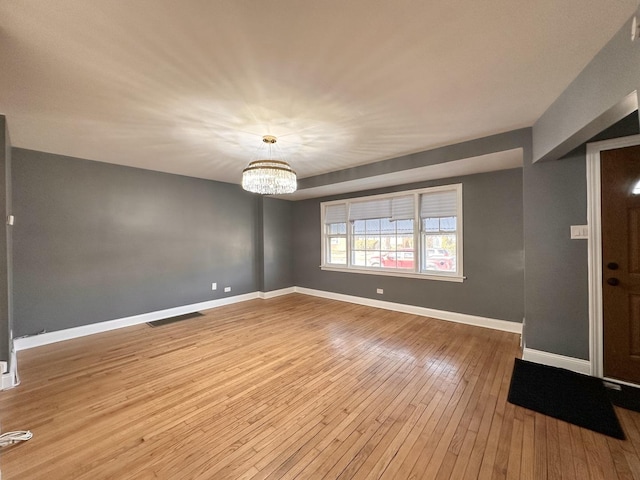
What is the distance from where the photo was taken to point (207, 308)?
4.93 meters

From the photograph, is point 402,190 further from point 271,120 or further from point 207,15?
point 207,15

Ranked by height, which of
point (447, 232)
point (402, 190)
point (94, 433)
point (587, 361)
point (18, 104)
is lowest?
point (94, 433)

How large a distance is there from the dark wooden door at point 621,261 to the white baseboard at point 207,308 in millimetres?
1231

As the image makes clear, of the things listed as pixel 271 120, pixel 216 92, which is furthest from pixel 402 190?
pixel 216 92

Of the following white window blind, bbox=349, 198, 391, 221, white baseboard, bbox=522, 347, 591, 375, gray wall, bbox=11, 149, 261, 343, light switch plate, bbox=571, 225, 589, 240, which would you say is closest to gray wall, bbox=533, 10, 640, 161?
light switch plate, bbox=571, 225, 589, 240

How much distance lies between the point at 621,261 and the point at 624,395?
1172mm

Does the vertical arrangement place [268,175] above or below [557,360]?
above

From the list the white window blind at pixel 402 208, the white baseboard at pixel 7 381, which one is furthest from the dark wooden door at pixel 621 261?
the white baseboard at pixel 7 381

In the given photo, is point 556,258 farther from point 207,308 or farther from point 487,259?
point 207,308

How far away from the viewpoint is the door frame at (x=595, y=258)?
2404 millimetres

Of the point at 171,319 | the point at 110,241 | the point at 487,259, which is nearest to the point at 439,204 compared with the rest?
the point at 487,259

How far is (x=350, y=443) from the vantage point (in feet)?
5.50

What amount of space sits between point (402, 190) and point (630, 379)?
136 inches

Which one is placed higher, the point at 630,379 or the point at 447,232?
the point at 447,232
